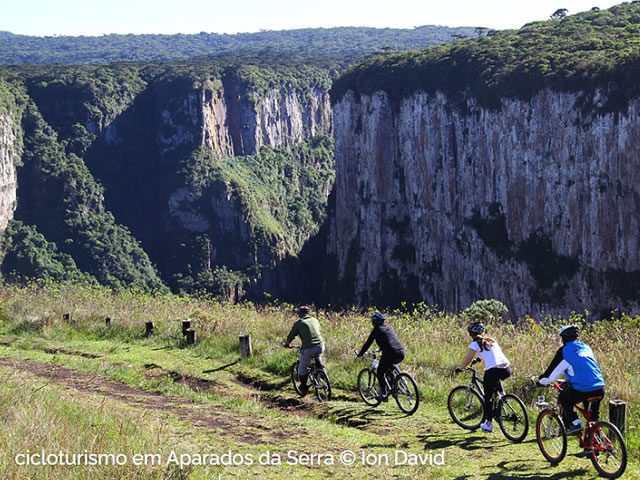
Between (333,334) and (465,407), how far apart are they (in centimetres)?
597

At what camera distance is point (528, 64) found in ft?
194

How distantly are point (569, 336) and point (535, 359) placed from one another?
3611 mm

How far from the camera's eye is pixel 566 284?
2169 inches

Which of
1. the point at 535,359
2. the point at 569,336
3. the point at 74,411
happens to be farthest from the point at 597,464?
the point at 74,411

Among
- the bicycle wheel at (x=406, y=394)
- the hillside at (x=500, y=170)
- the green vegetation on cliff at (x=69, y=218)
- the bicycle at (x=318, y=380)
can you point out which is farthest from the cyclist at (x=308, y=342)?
the green vegetation on cliff at (x=69, y=218)

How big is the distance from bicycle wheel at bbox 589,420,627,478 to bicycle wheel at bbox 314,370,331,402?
511 cm

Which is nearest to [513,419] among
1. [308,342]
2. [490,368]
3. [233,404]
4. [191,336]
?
[490,368]

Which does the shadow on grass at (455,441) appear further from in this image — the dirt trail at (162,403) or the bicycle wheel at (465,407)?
the dirt trail at (162,403)

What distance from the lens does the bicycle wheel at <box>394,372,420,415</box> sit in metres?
10.8

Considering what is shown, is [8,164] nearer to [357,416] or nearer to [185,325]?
[185,325]

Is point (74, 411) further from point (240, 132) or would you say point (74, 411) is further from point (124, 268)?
point (240, 132)

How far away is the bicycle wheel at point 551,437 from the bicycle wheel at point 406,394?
2428 millimetres

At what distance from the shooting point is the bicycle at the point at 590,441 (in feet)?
25.5

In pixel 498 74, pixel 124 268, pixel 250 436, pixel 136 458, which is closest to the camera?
pixel 136 458
